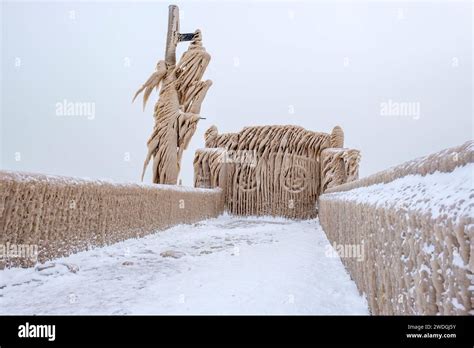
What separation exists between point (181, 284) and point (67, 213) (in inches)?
74.5

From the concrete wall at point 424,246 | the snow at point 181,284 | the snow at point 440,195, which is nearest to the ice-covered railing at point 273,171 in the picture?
the snow at point 181,284

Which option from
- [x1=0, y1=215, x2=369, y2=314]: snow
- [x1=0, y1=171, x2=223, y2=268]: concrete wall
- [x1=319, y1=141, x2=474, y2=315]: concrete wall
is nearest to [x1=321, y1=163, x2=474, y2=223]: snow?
[x1=319, y1=141, x2=474, y2=315]: concrete wall

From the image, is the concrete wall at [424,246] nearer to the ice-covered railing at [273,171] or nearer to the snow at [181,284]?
the snow at [181,284]

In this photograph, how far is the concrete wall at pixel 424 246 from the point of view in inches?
42.2

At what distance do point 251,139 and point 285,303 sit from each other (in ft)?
40.6

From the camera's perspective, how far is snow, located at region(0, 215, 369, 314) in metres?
2.50

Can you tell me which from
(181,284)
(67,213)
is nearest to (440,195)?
(181,284)

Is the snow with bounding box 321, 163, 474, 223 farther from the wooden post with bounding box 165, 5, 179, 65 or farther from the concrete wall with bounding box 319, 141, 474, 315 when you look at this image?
the wooden post with bounding box 165, 5, 179, 65

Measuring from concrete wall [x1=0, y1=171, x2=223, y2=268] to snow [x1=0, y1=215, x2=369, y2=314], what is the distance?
216 mm

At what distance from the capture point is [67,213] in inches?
158

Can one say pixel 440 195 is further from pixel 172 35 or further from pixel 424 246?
pixel 172 35

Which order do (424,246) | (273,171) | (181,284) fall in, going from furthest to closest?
(273,171)
(181,284)
(424,246)

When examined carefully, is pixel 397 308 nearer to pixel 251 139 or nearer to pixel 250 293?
pixel 250 293
